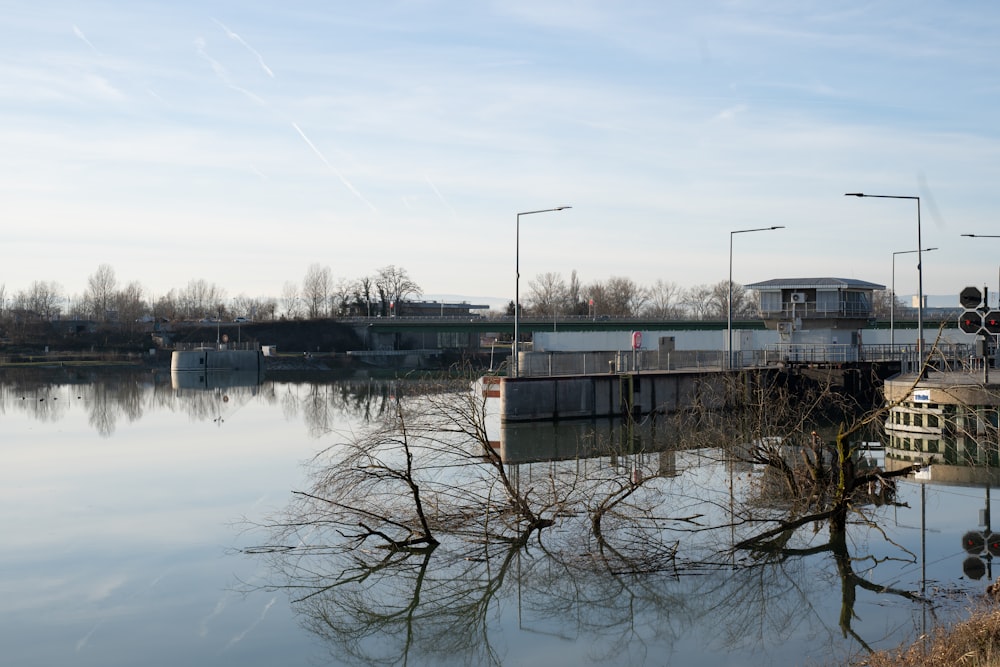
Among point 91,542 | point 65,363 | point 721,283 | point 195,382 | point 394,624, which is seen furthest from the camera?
point 721,283

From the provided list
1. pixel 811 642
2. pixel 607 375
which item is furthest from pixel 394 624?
pixel 607 375

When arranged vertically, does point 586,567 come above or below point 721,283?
below

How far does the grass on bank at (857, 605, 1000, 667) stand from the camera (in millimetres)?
10961

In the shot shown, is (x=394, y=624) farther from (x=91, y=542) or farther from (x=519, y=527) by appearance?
(x=91, y=542)

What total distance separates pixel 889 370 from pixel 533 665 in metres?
52.7

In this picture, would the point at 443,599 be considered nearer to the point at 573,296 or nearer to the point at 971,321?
the point at 971,321

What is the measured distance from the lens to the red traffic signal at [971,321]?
28.5m

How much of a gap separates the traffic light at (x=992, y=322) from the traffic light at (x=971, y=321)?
0.56 ft

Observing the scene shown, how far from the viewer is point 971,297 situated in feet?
95.0

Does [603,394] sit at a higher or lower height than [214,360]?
lower

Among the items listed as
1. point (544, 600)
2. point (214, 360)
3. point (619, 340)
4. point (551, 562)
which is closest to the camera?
point (544, 600)

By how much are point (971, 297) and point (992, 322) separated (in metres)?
0.96

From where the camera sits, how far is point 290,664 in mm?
14156

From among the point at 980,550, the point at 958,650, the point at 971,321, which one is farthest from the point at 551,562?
the point at 971,321
